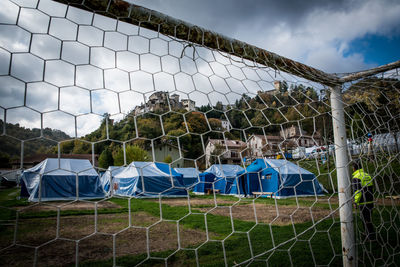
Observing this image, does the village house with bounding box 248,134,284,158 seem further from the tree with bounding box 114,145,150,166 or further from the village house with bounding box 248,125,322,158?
the tree with bounding box 114,145,150,166

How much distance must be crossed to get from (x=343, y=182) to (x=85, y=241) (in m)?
2.98

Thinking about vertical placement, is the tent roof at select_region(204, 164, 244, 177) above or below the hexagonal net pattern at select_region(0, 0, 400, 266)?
below

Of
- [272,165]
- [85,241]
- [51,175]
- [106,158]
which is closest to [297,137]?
[106,158]

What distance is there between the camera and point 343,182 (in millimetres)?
1846

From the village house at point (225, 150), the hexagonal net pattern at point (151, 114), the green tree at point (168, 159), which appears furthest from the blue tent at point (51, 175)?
the village house at point (225, 150)

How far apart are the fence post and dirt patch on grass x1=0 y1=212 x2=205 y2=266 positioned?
59.3 inches

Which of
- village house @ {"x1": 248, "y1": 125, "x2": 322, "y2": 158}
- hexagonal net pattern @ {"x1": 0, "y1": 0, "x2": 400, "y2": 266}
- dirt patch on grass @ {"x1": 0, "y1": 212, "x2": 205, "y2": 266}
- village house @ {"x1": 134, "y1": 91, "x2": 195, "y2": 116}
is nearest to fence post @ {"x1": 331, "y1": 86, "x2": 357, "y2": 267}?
hexagonal net pattern @ {"x1": 0, "y1": 0, "x2": 400, "y2": 266}

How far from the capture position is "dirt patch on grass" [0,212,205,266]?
7.56 feet

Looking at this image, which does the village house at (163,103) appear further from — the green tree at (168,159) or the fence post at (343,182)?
the fence post at (343,182)

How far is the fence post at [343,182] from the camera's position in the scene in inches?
68.6

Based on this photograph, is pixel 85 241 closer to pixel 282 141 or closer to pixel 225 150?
pixel 225 150

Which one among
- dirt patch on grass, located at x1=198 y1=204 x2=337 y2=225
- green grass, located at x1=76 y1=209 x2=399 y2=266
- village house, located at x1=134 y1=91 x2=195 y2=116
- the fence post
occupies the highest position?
village house, located at x1=134 y1=91 x2=195 y2=116

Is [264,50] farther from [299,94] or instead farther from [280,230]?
[280,230]

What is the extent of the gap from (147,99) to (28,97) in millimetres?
559
